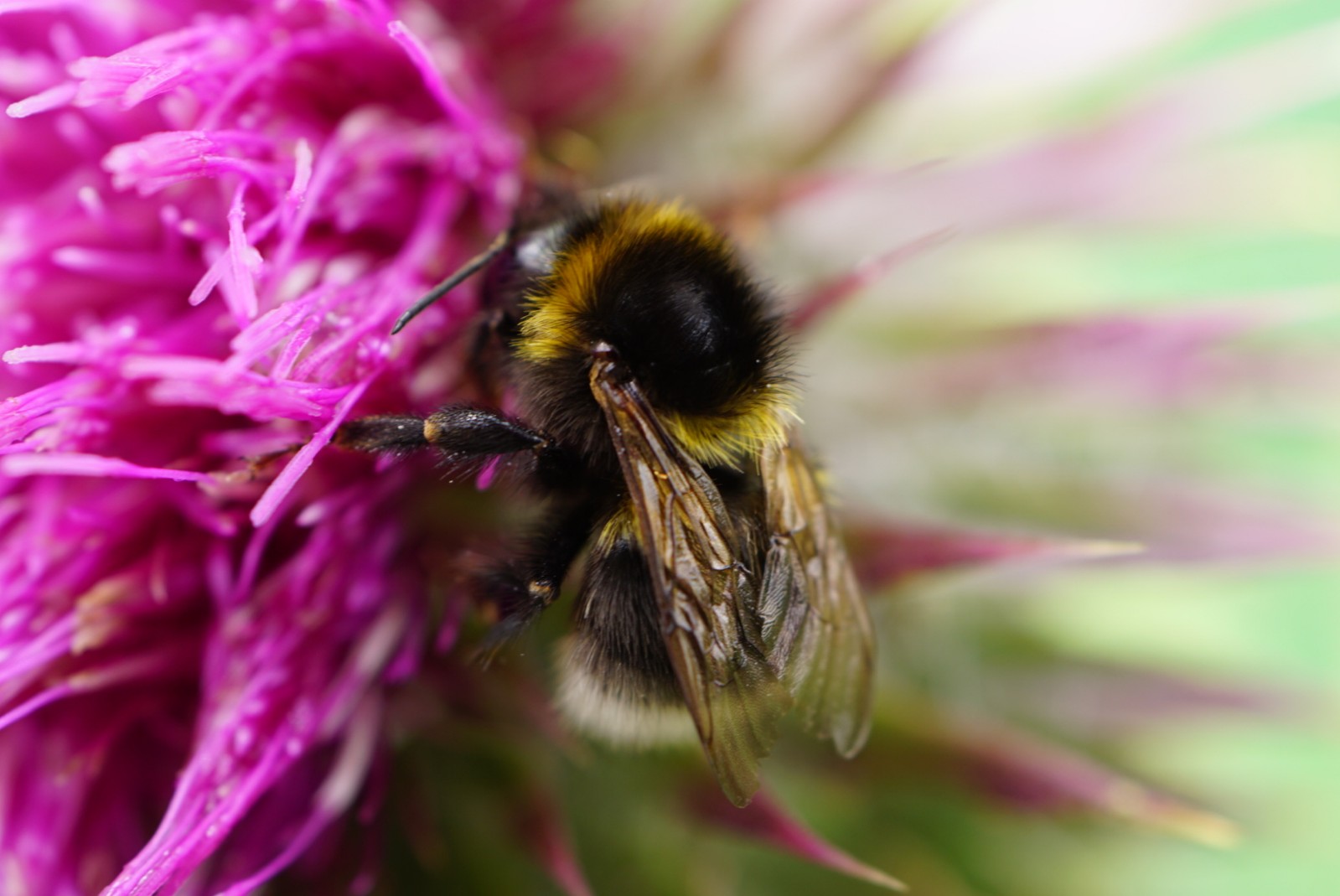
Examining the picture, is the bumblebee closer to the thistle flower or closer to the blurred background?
the thistle flower

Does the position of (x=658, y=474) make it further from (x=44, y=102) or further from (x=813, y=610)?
(x=44, y=102)

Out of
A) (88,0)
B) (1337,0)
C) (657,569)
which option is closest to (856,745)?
(657,569)

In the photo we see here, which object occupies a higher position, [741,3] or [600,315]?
[741,3]

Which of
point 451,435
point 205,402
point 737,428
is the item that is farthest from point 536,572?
point 205,402

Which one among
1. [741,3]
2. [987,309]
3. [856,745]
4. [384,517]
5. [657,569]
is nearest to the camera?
[657,569]

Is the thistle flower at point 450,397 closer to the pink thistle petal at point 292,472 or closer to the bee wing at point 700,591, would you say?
the pink thistle petal at point 292,472

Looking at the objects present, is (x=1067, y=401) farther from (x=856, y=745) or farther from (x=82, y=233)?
(x=82, y=233)

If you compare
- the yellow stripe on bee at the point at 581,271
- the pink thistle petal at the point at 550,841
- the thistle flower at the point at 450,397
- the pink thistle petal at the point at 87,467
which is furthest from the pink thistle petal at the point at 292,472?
the pink thistle petal at the point at 550,841
